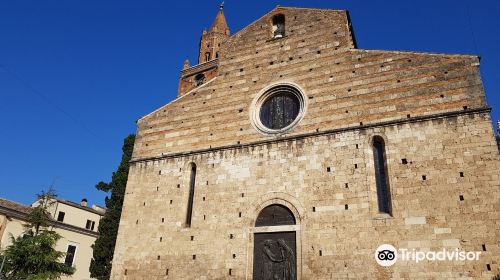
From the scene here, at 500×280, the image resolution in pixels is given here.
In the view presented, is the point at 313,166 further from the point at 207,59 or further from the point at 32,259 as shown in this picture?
the point at 207,59

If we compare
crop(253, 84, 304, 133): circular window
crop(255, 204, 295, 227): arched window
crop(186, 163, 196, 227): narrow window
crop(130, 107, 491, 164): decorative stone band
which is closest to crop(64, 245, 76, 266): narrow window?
crop(130, 107, 491, 164): decorative stone band

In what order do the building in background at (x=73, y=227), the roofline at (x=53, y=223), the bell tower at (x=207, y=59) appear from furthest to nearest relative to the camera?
the bell tower at (x=207, y=59) → the building in background at (x=73, y=227) → the roofline at (x=53, y=223)

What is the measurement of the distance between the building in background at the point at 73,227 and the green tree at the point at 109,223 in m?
3.18

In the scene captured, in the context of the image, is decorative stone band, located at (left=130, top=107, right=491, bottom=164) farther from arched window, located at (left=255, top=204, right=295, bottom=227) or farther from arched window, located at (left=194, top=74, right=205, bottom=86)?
arched window, located at (left=194, top=74, right=205, bottom=86)

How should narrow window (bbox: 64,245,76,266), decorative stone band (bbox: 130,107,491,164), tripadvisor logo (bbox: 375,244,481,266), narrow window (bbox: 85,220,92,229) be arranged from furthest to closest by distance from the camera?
narrow window (bbox: 85,220,92,229), narrow window (bbox: 64,245,76,266), decorative stone band (bbox: 130,107,491,164), tripadvisor logo (bbox: 375,244,481,266)

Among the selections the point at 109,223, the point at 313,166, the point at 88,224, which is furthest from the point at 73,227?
the point at 313,166

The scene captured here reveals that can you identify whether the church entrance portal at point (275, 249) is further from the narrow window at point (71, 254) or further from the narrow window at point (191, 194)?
the narrow window at point (71, 254)

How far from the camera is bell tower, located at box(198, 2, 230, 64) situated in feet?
94.9

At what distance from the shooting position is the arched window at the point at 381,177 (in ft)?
30.8

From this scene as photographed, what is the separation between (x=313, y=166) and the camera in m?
10.4

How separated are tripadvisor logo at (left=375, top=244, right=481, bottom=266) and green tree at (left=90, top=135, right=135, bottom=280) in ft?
35.9

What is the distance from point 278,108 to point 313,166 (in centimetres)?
236

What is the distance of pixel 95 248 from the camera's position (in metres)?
15.9

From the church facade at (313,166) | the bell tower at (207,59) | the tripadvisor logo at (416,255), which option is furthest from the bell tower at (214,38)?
Result: the tripadvisor logo at (416,255)
